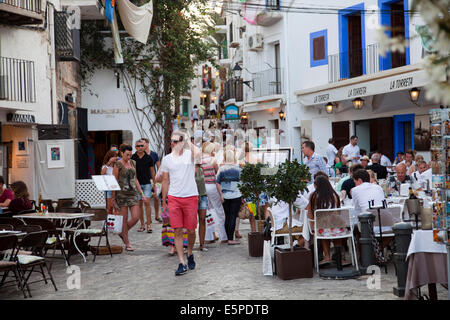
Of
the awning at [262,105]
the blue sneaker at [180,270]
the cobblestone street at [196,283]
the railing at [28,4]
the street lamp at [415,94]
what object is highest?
the railing at [28,4]

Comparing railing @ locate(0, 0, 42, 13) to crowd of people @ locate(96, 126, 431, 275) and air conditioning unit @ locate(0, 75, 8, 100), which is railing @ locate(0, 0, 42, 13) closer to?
air conditioning unit @ locate(0, 75, 8, 100)

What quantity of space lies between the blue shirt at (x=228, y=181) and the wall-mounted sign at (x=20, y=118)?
7058 mm

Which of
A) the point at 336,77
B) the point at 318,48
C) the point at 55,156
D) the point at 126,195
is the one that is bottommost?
the point at 126,195

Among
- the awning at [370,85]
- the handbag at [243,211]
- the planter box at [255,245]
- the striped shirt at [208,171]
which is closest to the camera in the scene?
the planter box at [255,245]

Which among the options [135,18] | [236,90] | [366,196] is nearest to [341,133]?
[135,18]

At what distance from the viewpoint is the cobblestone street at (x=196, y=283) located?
707cm

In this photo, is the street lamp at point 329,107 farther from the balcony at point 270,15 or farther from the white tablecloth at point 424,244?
the white tablecloth at point 424,244

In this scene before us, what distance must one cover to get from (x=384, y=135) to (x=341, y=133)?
9.42ft

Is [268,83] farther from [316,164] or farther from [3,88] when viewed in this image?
[316,164]

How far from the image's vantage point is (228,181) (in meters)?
11.3

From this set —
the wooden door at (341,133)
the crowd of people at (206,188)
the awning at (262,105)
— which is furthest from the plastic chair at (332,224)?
the awning at (262,105)

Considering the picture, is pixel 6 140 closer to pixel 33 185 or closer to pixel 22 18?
pixel 33 185
